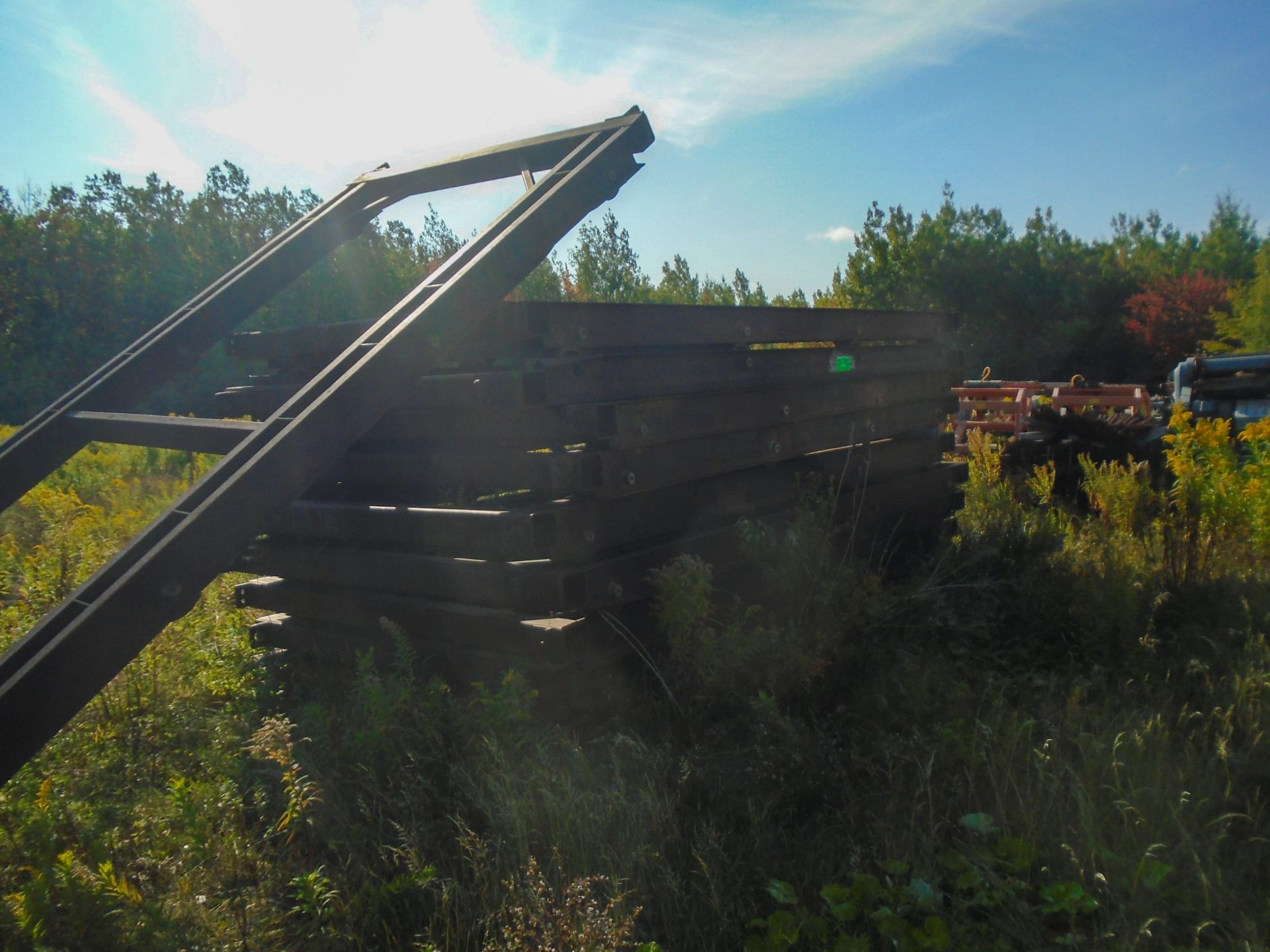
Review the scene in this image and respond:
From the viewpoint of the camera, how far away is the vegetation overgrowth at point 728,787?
7.93 feet

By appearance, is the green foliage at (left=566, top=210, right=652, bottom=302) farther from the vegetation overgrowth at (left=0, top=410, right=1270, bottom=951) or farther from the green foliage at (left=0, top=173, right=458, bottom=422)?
the vegetation overgrowth at (left=0, top=410, right=1270, bottom=951)

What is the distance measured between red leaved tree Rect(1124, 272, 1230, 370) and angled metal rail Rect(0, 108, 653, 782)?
3278 cm

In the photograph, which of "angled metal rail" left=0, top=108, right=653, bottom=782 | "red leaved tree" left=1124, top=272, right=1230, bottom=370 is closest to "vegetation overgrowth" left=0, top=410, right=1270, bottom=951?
"angled metal rail" left=0, top=108, right=653, bottom=782

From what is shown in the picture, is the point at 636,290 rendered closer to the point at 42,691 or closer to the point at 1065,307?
the point at 42,691

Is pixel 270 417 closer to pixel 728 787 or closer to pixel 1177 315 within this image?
pixel 728 787

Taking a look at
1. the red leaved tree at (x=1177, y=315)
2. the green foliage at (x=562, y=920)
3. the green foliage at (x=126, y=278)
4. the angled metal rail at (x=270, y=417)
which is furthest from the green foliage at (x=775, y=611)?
the red leaved tree at (x=1177, y=315)

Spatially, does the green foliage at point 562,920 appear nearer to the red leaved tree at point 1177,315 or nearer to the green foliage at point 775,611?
the green foliage at point 775,611

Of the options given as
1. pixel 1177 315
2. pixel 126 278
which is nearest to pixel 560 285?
pixel 126 278

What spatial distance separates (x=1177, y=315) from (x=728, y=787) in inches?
1392

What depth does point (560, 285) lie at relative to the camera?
20000 mm

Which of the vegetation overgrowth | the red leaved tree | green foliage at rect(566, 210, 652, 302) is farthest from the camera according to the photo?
the red leaved tree

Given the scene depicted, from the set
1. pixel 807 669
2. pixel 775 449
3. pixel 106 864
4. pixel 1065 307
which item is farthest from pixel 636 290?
pixel 1065 307

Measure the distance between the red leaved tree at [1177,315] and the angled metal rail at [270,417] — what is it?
108 ft

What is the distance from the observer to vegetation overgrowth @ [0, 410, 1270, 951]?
2416 millimetres
